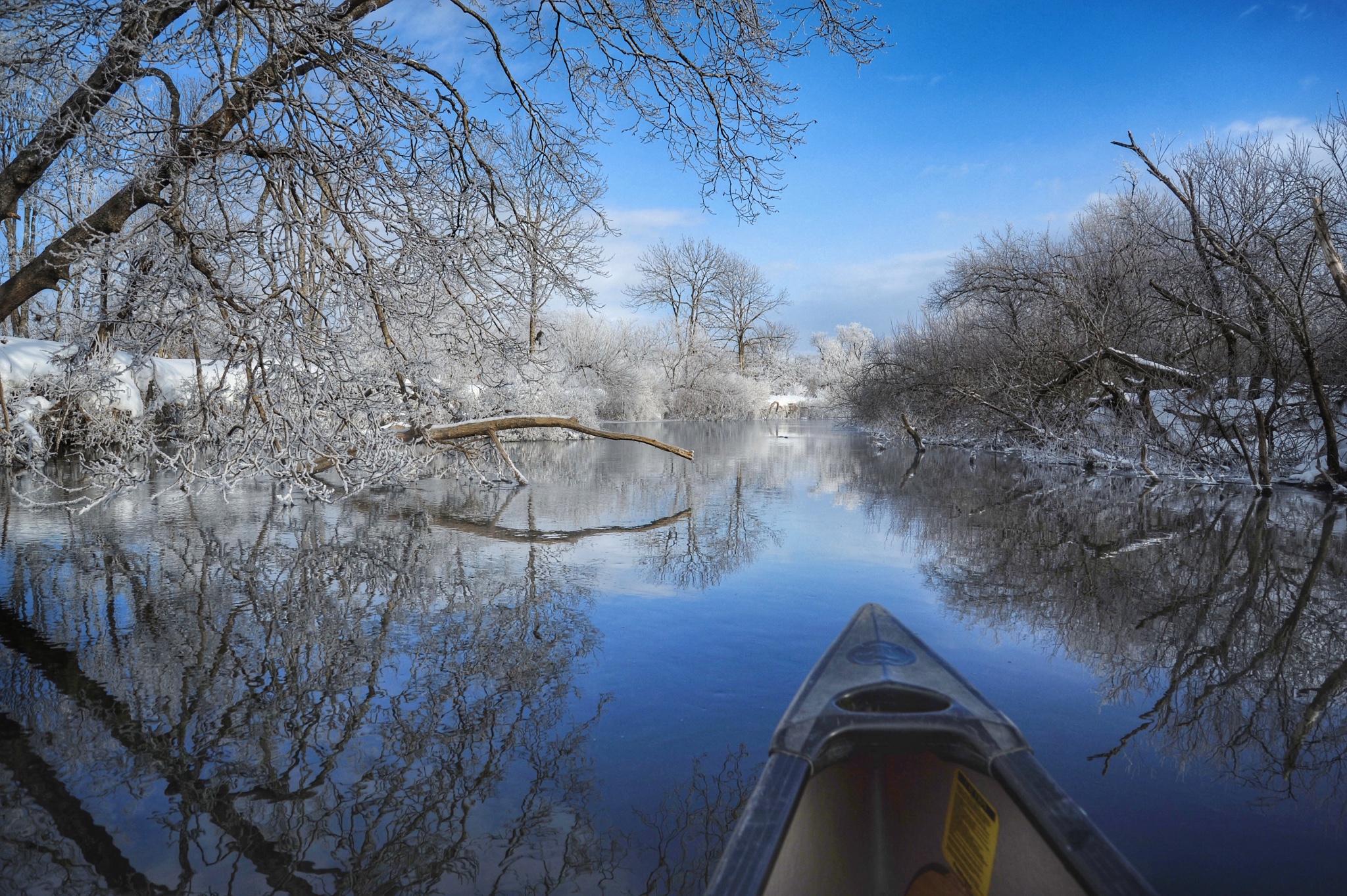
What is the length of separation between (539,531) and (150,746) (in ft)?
16.8

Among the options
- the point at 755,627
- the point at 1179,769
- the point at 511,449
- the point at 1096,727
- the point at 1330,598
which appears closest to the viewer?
the point at 1179,769

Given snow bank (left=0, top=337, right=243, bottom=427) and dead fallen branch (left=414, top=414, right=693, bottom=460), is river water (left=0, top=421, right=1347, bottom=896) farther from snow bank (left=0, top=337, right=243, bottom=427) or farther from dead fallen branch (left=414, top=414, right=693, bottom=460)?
dead fallen branch (left=414, top=414, right=693, bottom=460)

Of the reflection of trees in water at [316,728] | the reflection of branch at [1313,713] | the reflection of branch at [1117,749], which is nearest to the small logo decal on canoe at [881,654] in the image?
the reflection of trees in water at [316,728]

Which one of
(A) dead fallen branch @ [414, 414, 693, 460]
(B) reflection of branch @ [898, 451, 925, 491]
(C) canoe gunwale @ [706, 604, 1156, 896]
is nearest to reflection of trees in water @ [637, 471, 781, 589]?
(A) dead fallen branch @ [414, 414, 693, 460]

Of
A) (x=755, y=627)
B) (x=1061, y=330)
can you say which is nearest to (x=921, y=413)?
(x=1061, y=330)

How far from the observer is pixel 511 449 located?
20.5 m

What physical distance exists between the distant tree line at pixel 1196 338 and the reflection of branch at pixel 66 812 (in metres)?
12.0

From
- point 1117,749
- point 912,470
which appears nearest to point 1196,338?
point 912,470

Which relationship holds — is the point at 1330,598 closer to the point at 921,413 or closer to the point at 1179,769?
the point at 1179,769

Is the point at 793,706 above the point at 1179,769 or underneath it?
above

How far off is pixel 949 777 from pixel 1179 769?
4.18 feet

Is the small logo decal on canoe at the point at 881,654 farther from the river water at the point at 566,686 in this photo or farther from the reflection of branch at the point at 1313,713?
the reflection of branch at the point at 1313,713

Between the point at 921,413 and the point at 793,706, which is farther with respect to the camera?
the point at 921,413

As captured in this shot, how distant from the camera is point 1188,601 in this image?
17.7 feet
